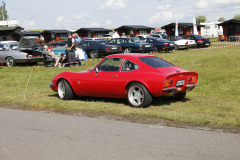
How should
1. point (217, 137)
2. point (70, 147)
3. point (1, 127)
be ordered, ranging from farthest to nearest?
point (1, 127) → point (217, 137) → point (70, 147)

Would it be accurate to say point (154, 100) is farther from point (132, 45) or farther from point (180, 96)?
point (132, 45)

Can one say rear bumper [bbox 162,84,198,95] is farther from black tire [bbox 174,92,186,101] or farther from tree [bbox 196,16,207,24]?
tree [bbox 196,16,207,24]

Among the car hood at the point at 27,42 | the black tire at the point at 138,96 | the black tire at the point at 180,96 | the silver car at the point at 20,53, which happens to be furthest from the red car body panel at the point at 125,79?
the car hood at the point at 27,42

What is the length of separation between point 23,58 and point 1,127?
48.6ft

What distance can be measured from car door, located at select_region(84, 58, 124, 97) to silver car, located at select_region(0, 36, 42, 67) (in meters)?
12.9

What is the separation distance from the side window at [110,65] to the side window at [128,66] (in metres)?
0.17

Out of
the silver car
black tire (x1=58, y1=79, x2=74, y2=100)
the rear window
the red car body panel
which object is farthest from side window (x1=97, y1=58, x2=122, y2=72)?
the silver car

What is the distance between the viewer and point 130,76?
27.9 feet

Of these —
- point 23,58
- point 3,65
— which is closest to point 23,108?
point 23,58

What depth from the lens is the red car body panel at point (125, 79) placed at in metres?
8.11

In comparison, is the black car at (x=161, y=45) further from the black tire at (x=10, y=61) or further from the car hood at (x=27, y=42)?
the black tire at (x=10, y=61)

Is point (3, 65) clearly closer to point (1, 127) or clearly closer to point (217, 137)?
point (1, 127)

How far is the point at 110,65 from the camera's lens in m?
9.15

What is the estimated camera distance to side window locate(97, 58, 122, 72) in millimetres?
8997
